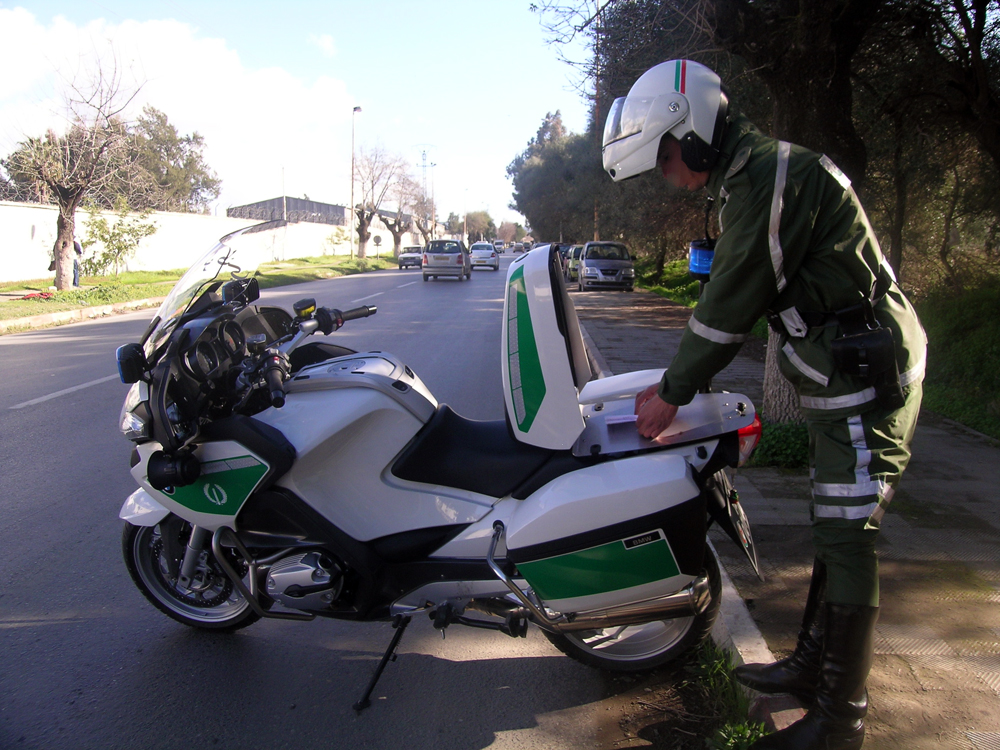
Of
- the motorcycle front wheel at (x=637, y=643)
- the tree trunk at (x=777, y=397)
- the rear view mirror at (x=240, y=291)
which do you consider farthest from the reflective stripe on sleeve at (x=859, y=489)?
the tree trunk at (x=777, y=397)

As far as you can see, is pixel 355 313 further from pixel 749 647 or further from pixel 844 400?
pixel 749 647

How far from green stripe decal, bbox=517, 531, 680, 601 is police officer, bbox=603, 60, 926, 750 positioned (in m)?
0.39

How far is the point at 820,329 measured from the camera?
2189mm

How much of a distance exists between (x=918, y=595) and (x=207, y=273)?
Result: 3.44m

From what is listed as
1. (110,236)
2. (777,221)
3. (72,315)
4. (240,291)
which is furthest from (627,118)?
(110,236)

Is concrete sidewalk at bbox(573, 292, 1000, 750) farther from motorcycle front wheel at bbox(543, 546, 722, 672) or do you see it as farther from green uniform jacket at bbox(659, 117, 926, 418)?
green uniform jacket at bbox(659, 117, 926, 418)

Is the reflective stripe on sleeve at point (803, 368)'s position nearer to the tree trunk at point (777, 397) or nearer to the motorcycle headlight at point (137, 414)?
the motorcycle headlight at point (137, 414)

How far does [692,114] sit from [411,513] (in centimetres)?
170

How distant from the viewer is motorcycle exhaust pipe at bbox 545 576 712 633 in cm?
247

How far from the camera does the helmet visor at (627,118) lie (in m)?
2.38

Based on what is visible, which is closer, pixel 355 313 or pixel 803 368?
pixel 803 368

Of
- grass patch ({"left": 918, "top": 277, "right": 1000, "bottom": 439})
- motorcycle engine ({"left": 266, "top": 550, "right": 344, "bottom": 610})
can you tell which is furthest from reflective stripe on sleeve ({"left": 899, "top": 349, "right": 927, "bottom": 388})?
grass patch ({"left": 918, "top": 277, "right": 1000, "bottom": 439})

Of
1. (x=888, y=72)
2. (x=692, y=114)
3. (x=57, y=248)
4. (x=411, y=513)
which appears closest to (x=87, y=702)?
(x=411, y=513)

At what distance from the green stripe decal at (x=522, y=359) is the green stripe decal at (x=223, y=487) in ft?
3.10
